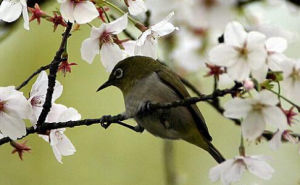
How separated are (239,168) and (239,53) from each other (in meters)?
0.45

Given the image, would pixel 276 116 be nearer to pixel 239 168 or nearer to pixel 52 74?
pixel 239 168

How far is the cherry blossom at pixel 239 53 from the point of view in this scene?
202 cm

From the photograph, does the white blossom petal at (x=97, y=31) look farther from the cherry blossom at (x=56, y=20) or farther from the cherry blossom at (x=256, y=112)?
the cherry blossom at (x=256, y=112)

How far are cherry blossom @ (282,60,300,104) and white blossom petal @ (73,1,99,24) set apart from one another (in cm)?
65

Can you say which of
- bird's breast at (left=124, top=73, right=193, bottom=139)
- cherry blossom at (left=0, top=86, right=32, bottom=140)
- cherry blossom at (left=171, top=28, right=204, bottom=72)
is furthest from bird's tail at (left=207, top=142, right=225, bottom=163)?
cherry blossom at (left=171, top=28, right=204, bottom=72)

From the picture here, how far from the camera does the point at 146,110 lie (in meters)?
2.47

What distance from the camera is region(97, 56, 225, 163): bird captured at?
101 inches

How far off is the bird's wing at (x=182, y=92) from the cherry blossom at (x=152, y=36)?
34 centimetres

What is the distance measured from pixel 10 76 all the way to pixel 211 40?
2447mm

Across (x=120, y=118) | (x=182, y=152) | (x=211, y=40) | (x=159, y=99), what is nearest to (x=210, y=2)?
(x=159, y=99)

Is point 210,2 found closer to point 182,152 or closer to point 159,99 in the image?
point 159,99

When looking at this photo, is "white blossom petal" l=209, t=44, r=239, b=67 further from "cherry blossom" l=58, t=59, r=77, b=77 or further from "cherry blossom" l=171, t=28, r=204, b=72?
"cherry blossom" l=171, t=28, r=204, b=72

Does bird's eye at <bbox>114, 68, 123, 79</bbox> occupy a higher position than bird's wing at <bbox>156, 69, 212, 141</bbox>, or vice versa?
bird's eye at <bbox>114, 68, 123, 79</bbox>

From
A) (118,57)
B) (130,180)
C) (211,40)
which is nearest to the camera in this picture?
(118,57)
